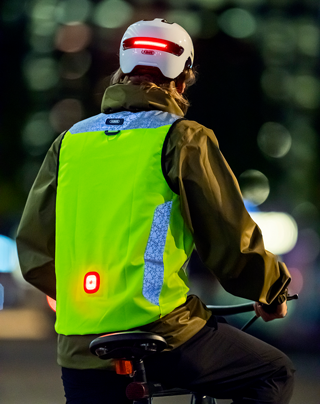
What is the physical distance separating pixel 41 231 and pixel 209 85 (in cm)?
1741

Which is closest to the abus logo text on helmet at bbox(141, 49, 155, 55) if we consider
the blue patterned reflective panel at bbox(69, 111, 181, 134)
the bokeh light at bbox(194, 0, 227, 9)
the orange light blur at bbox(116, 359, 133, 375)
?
the blue patterned reflective panel at bbox(69, 111, 181, 134)

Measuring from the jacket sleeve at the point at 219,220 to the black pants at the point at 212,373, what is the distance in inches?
7.5

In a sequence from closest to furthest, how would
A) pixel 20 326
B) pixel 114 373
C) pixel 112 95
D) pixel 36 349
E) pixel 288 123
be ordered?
pixel 114 373
pixel 112 95
pixel 36 349
pixel 20 326
pixel 288 123

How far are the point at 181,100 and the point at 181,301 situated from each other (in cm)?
85

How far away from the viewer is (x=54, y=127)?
2125cm

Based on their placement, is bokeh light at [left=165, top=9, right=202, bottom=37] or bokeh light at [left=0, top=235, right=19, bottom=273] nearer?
bokeh light at [left=165, top=9, right=202, bottom=37]

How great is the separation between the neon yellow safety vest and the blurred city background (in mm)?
14536

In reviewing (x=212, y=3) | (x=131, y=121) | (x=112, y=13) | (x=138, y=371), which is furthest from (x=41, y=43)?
(x=138, y=371)

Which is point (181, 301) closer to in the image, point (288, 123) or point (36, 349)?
point (36, 349)

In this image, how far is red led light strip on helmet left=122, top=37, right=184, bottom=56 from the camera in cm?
299

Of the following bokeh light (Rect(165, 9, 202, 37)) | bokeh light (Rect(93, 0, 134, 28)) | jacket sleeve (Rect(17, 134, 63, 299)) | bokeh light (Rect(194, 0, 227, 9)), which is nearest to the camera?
jacket sleeve (Rect(17, 134, 63, 299))

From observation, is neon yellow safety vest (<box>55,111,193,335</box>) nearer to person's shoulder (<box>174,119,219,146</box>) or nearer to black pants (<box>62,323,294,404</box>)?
person's shoulder (<box>174,119,219,146</box>)

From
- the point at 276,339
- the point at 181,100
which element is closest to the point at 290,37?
the point at 276,339

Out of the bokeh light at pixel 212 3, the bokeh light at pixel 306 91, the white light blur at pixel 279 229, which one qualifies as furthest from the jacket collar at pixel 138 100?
the white light blur at pixel 279 229
